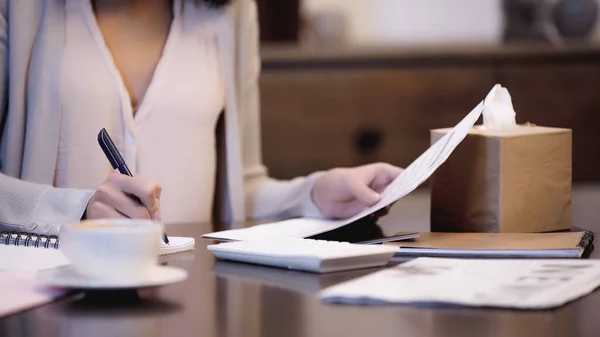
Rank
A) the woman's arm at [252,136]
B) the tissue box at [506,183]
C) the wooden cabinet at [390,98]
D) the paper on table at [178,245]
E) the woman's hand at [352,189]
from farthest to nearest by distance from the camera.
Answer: the wooden cabinet at [390,98], the woman's arm at [252,136], the woman's hand at [352,189], the tissue box at [506,183], the paper on table at [178,245]

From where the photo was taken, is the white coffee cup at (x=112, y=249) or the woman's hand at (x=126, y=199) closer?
the white coffee cup at (x=112, y=249)

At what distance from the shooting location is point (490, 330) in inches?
30.4

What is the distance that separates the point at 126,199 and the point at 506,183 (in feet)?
1.57

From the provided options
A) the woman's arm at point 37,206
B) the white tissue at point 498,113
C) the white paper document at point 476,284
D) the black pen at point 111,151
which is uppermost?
the white tissue at point 498,113

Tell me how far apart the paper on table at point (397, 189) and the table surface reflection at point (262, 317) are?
0.30 metres

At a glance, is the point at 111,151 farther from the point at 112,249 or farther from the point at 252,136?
the point at 252,136

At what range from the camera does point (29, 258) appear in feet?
3.53

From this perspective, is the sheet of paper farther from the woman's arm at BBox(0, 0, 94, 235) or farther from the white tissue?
the white tissue

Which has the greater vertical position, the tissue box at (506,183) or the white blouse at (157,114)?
the white blouse at (157,114)

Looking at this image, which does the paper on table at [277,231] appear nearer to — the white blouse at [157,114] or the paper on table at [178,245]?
the paper on table at [178,245]

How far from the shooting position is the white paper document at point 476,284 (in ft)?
2.81

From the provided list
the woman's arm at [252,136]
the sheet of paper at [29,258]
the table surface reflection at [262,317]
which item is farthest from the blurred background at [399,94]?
the table surface reflection at [262,317]

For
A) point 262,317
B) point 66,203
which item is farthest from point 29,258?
point 262,317

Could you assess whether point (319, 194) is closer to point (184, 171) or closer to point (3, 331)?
point (184, 171)
